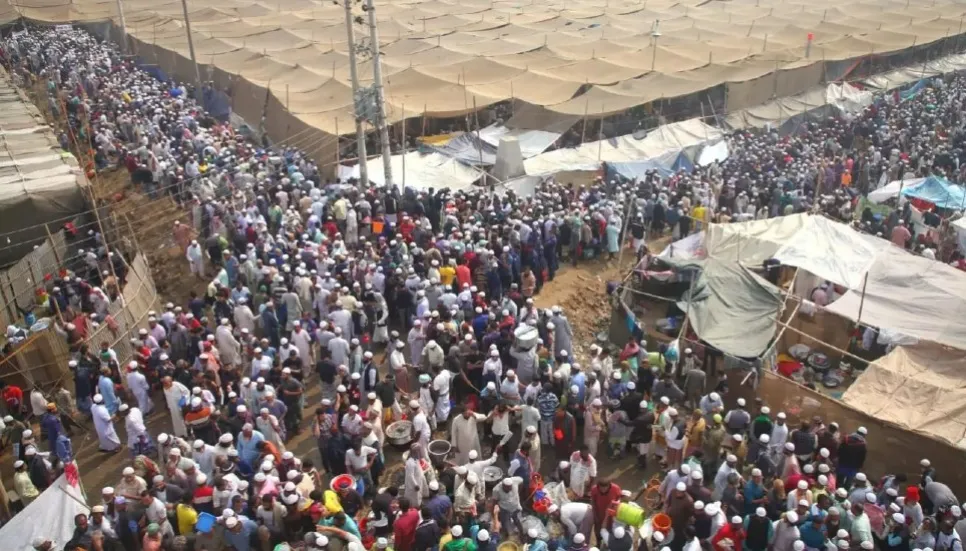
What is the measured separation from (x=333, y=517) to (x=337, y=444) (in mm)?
1731

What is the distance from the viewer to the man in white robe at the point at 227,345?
1186cm

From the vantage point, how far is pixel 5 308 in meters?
14.4

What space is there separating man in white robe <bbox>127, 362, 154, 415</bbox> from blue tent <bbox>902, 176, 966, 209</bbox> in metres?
16.7

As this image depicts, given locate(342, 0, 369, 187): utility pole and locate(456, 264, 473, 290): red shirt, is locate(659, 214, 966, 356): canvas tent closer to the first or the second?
locate(456, 264, 473, 290): red shirt

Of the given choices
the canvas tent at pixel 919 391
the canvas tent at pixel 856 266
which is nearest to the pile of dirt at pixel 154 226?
the canvas tent at pixel 856 266

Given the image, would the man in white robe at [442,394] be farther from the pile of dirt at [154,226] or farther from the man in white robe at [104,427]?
the pile of dirt at [154,226]

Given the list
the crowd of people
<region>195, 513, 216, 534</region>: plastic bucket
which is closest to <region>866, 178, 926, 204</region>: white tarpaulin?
the crowd of people

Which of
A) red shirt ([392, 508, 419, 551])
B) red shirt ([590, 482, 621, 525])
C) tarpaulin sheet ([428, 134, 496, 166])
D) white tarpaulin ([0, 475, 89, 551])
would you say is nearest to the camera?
red shirt ([392, 508, 419, 551])

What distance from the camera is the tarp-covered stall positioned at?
54.5 ft

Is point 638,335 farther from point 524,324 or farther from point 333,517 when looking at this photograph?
point 333,517

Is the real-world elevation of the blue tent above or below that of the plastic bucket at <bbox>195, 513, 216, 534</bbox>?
below

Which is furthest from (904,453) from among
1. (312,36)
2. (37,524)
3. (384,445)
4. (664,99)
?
(312,36)

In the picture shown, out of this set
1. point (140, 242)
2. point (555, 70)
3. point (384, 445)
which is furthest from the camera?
point (555, 70)

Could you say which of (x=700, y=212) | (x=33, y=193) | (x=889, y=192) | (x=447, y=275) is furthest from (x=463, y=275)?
(x=889, y=192)
